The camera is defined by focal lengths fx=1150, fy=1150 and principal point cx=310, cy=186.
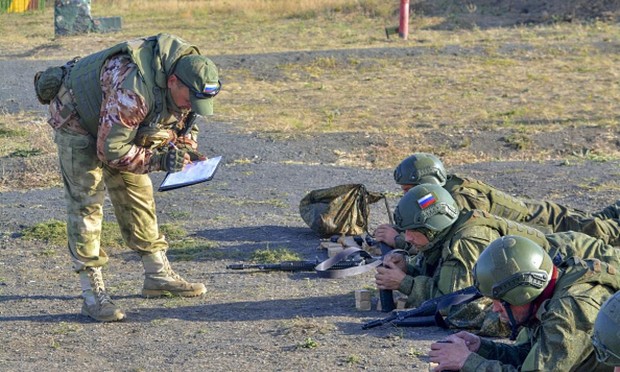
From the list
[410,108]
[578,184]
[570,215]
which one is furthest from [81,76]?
[410,108]

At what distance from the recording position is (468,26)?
1093 inches

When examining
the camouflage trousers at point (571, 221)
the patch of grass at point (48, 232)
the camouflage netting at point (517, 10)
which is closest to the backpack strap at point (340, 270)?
the camouflage trousers at point (571, 221)

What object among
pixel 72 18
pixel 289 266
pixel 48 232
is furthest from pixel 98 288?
pixel 72 18

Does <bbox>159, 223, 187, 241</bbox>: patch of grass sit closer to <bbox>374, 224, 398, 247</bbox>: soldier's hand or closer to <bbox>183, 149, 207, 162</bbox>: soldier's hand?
<bbox>374, 224, 398, 247</bbox>: soldier's hand

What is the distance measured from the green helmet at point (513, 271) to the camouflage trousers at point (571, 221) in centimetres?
347

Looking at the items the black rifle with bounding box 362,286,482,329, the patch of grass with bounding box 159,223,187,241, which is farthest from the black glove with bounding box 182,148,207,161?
the patch of grass with bounding box 159,223,187,241

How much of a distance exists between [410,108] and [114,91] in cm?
1108

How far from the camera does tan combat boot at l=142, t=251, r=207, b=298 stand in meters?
8.11

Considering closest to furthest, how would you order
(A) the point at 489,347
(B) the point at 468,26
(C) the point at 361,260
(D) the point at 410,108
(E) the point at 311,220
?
1. (A) the point at 489,347
2. (C) the point at 361,260
3. (E) the point at 311,220
4. (D) the point at 410,108
5. (B) the point at 468,26

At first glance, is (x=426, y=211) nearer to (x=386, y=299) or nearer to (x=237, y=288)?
(x=386, y=299)

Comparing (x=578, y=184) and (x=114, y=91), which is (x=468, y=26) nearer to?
(x=578, y=184)

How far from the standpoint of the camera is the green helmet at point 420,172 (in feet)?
27.5

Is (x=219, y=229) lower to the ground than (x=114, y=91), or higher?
lower

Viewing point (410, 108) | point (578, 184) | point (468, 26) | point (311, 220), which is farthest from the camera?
point (468, 26)
